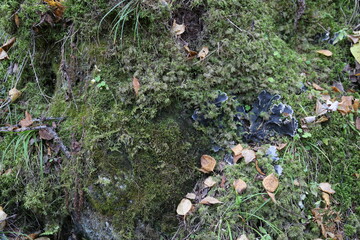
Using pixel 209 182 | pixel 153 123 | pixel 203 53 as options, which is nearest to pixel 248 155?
pixel 209 182

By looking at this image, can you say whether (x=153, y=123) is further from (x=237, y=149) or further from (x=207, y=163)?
(x=237, y=149)

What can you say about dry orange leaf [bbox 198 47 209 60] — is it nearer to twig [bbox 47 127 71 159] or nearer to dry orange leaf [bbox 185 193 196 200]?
dry orange leaf [bbox 185 193 196 200]

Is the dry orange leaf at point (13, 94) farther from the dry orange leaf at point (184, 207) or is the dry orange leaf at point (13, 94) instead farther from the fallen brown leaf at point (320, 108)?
the fallen brown leaf at point (320, 108)

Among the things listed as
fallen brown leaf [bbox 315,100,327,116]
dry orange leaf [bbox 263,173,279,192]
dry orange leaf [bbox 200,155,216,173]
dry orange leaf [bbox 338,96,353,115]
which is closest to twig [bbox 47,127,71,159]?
dry orange leaf [bbox 200,155,216,173]

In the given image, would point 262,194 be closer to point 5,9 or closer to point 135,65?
point 135,65

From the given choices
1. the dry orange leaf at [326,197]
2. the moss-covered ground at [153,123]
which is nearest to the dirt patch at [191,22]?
the moss-covered ground at [153,123]
